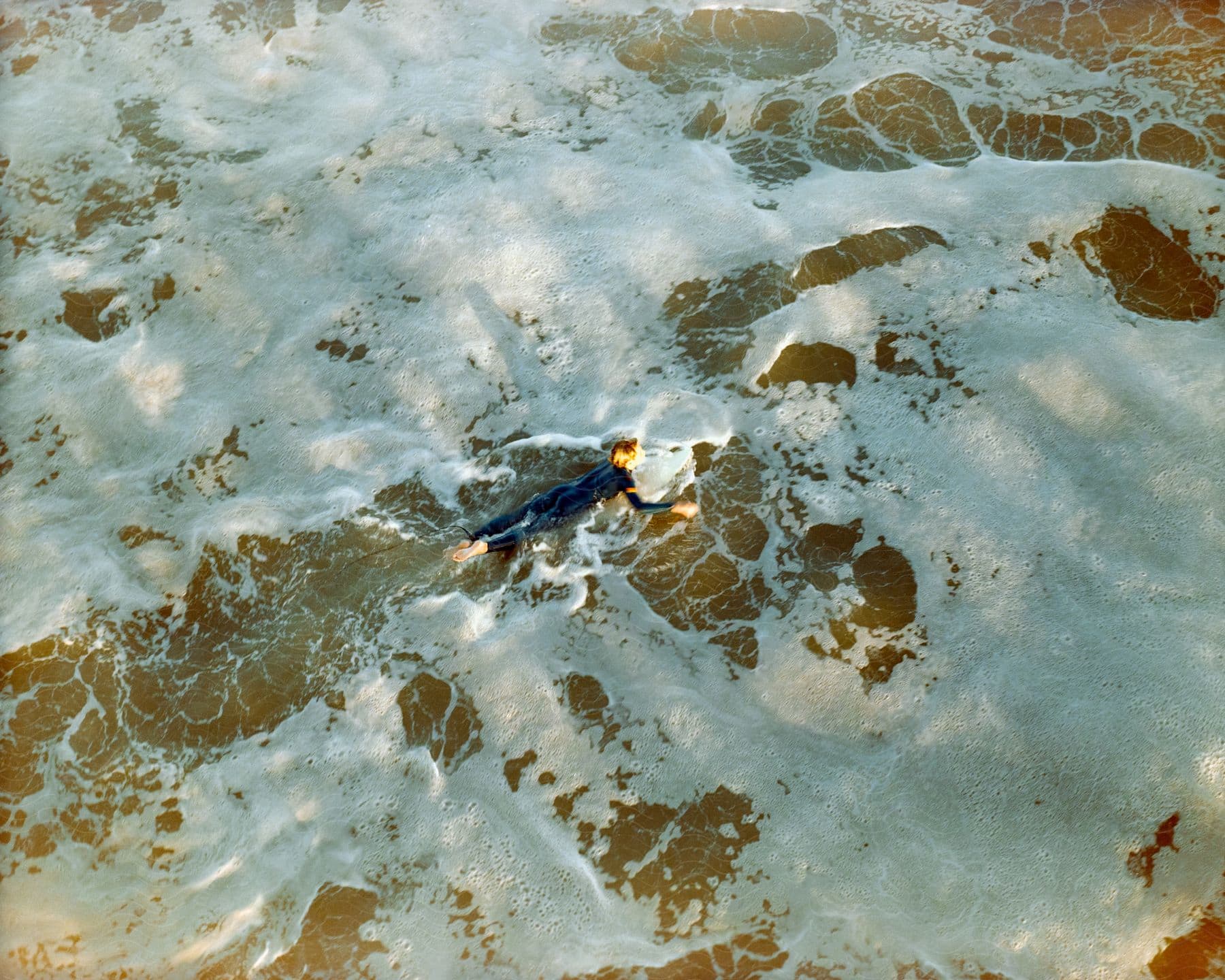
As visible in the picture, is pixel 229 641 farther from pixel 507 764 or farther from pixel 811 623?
pixel 811 623

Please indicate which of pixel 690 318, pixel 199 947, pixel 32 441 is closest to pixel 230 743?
pixel 199 947

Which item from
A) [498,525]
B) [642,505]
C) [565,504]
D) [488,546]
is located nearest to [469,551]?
[488,546]

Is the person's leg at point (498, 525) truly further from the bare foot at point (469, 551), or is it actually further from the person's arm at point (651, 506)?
the person's arm at point (651, 506)

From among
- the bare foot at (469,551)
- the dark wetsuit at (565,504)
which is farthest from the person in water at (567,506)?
the bare foot at (469,551)

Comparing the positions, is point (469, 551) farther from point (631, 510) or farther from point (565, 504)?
point (631, 510)

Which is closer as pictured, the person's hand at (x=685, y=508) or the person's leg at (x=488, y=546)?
the person's leg at (x=488, y=546)

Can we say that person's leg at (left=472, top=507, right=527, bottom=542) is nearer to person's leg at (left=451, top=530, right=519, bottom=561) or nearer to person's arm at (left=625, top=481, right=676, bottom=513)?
person's leg at (left=451, top=530, right=519, bottom=561)
